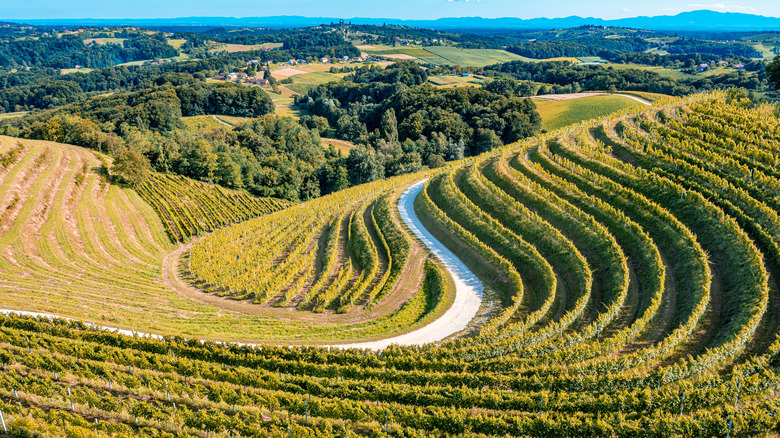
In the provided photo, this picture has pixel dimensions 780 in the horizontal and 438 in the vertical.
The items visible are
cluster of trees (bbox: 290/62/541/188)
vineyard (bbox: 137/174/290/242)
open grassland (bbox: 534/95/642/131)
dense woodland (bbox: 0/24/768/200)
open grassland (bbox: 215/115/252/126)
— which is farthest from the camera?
open grassland (bbox: 215/115/252/126)

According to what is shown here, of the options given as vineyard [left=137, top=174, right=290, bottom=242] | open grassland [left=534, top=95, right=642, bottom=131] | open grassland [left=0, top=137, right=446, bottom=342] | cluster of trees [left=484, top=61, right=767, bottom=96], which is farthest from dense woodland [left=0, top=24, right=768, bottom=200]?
open grassland [left=0, top=137, right=446, bottom=342]

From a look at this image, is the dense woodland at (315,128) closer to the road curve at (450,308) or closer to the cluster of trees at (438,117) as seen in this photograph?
the cluster of trees at (438,117)

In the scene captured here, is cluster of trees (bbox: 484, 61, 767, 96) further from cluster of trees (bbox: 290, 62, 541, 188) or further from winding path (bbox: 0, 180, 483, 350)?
winding path (bbox: 0, 180, 483, 350)

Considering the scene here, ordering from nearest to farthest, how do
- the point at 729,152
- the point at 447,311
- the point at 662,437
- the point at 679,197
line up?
the point at 662,437 < the point at 447,311 < the point at 679,197 < the point at 729,152

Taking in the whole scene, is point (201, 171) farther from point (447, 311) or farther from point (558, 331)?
point (558, 331)

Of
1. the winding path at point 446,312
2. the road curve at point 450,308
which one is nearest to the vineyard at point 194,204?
the winding path at point 446,312

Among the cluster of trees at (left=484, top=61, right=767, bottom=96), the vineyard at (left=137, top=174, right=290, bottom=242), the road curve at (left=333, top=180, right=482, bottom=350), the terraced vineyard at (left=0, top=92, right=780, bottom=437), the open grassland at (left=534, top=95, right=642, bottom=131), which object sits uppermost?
the cluster of trees at (left=484, top=61, right=767, bottom=96)

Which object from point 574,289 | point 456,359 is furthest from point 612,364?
point 574,289
